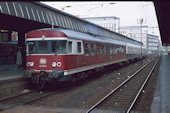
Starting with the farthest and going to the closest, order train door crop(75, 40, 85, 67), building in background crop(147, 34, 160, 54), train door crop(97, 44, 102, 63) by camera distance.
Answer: building in background crop(147, 34, 160, 54), train door crop(97, 44, 102, 63), train door crop(75, 40, 85, 67)

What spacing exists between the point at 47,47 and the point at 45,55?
1.42ft

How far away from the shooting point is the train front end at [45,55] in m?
9.29

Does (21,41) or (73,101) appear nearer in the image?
(73,101)

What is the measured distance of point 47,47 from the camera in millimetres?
9734

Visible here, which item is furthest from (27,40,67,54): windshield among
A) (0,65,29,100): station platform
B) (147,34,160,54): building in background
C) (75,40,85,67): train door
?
(147,34,160,54): building in background

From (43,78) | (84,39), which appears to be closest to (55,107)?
(43,78)

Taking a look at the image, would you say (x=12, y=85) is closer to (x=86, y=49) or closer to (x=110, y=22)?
(x=86, y=49)

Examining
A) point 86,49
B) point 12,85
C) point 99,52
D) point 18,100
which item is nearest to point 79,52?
point 86,49

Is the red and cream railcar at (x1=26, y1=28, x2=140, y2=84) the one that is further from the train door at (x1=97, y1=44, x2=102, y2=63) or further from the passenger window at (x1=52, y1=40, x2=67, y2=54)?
the train door at (x1=97, y1=44, x2=102, y2=63)

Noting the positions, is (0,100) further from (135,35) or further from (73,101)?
(135,35)

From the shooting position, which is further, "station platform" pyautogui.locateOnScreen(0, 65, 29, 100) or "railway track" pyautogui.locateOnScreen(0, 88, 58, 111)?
"station platform" pyautogui.locateOnScreen(0, 65, 29, 100)

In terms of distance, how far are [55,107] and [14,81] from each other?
149 inches

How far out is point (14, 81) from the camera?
32.6 feet

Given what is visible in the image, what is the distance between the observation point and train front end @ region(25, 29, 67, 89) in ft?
30.5
